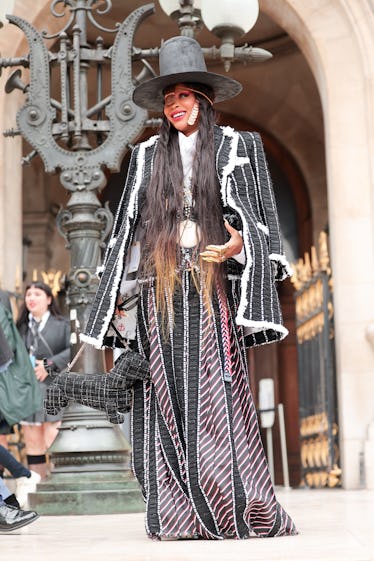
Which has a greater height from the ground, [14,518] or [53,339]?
[53,339]

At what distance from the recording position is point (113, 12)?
578 inches

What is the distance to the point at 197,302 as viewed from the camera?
4949 millimetres

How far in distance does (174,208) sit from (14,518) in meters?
1.70

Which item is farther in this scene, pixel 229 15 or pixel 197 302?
pixel 229 15

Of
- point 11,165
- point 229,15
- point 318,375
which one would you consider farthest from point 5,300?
point 318,375

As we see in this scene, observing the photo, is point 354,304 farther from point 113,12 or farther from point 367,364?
point 113,12

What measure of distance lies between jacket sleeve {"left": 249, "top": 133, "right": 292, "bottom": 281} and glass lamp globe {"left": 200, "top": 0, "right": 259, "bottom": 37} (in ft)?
6.97

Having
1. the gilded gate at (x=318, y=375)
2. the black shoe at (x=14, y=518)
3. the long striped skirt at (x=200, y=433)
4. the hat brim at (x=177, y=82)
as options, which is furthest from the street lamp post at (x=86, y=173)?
the gilded gate at (x=318, y=375)

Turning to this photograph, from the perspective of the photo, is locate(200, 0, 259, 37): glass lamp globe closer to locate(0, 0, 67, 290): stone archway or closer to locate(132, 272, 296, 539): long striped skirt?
locate(132, 272, 296, 539): long striped skirt

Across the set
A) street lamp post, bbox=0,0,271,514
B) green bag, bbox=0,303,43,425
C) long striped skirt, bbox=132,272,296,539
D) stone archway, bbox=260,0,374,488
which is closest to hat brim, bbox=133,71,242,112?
long striped skirt, bbox=132,272,296,539

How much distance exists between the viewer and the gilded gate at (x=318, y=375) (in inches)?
437

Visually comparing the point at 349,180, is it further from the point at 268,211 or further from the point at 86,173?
the point at 268,211

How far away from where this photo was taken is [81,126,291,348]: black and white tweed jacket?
15.9ft

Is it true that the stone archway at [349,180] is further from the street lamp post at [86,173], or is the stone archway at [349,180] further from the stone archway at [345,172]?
A: the street lamp post at [86,173]
